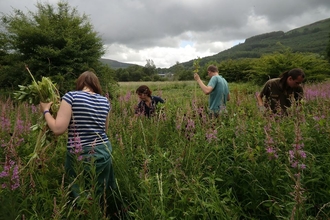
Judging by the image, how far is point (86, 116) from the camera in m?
2.31

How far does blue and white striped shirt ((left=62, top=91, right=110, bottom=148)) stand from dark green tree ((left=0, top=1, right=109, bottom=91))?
612 centimetres

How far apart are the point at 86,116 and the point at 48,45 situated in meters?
7.20

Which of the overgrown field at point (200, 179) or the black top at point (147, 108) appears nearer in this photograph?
the overgrown field at point (200, 179)

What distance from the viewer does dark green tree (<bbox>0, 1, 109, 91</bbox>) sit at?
820 cm

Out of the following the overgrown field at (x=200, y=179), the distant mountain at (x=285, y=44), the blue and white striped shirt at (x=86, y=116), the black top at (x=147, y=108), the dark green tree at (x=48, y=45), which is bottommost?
the overgrown field at (x=200, y=179)

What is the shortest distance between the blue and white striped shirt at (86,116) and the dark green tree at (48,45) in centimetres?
612

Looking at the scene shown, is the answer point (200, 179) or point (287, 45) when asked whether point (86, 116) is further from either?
point (287, 45)

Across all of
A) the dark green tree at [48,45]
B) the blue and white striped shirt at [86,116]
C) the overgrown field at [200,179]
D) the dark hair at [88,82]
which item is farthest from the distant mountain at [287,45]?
the blue and white striped shirt at [86,116]

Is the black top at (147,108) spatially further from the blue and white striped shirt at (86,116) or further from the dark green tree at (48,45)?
the dark green tree at (48,45)

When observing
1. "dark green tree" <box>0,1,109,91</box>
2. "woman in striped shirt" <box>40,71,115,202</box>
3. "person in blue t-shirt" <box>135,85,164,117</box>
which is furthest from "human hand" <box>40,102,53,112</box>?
"dark green tree" <box>0,1,109,91</box>

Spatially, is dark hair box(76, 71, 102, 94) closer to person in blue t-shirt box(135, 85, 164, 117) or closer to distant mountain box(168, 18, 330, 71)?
person in blue t-shirt box(135, 85, 164, 117)

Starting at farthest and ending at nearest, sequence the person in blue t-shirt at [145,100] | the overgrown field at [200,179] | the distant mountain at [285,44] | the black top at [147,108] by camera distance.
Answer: the distant mountain at [285,44] < the person in blue t-shirt at [145,100] < the black top at [147,108] < the overgrown field at [200,179]

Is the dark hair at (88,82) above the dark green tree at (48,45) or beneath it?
beneath

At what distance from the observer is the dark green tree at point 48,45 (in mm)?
8195
